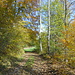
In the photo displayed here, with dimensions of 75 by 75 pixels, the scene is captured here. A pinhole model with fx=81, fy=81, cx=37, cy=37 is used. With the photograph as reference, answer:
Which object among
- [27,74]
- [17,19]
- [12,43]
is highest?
[17,19]

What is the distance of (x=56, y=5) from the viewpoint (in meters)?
8.95

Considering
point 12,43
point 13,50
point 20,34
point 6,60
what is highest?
point 20,34

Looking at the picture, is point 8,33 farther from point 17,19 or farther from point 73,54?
point 73,54

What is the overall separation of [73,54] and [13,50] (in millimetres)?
3059

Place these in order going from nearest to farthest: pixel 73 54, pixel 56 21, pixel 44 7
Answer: pixel 73 54
pixel 56 21
pixel 44 7

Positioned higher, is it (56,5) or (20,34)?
(56,5)

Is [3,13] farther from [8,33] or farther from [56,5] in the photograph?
[56,5]

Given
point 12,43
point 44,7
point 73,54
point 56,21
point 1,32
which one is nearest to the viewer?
point 73,54

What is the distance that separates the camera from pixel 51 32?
29.8 feet

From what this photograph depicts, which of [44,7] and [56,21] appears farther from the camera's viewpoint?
[44,7]

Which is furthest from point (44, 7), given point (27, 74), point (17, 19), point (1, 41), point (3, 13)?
point (27, 74)

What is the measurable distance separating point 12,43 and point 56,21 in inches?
238

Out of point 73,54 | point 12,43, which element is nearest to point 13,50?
point 12,43

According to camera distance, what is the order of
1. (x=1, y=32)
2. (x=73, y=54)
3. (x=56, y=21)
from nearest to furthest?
(x=73, y=54), (x=1, y=32), (x=56, y=21)
